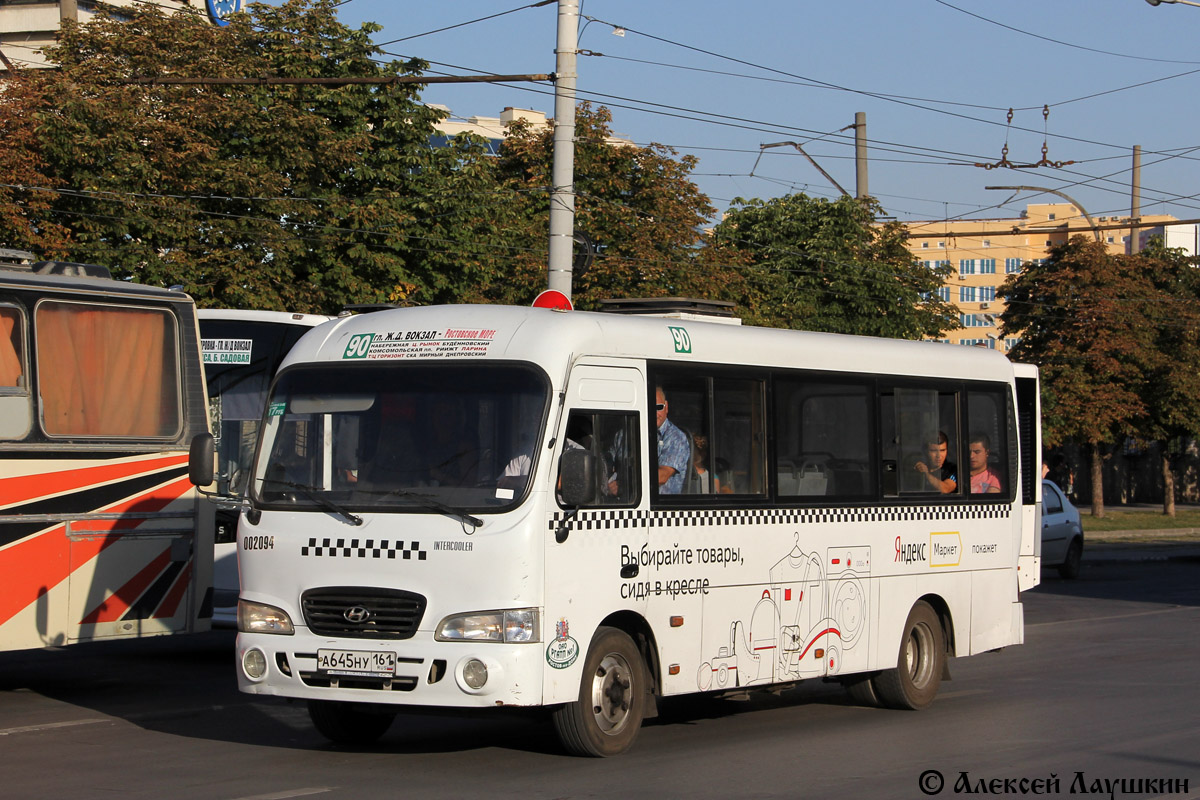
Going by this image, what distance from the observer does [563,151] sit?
1775 cm

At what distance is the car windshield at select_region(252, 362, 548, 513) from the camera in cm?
906

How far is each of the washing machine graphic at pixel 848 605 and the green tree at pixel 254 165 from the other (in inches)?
635

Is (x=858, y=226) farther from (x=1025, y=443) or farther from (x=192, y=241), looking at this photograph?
(x=1025, y=443)

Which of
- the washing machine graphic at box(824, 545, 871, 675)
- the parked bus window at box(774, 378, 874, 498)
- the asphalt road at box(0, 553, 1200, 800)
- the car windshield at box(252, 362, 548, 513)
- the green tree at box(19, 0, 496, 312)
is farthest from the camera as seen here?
the green tree at box(19, 0, 496, 312)

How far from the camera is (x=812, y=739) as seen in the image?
10.5 m

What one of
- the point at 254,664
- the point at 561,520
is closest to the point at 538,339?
the point at 561,520

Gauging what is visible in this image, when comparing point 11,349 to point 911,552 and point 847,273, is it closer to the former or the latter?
point 911,552

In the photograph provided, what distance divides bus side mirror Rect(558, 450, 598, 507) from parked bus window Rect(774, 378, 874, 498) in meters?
2.37

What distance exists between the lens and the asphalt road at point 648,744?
28.2 ft

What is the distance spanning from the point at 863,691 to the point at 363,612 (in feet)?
16.1

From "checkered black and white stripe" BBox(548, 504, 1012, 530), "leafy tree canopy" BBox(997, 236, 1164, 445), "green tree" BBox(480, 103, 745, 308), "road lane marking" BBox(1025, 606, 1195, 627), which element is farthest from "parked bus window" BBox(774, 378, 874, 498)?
"leafy tree canopy" BBox(997, 236, 1164, 445)

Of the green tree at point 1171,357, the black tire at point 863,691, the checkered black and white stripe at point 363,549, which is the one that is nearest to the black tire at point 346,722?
the checkered black and white stripe at point 363,549

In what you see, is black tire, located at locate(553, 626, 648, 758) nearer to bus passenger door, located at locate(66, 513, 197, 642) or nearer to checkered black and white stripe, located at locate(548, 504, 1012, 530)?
checkered black and white stripe, located at locate(548, 504, 1012, 530)

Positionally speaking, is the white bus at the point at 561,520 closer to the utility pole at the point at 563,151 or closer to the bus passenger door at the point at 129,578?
the bus passenger door at the point at 129,578
